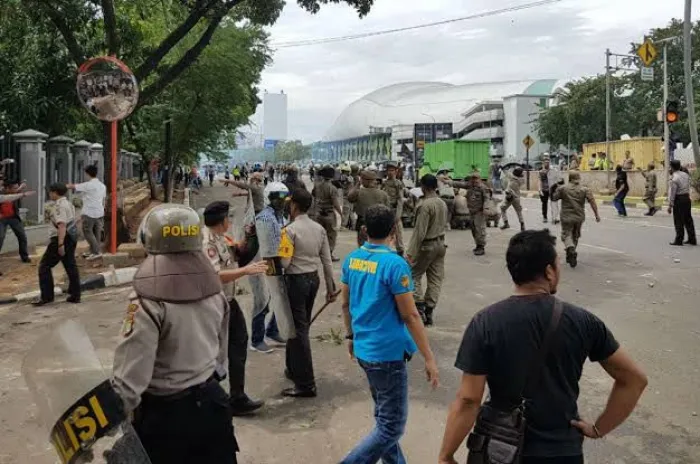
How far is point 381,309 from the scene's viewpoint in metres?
3.66

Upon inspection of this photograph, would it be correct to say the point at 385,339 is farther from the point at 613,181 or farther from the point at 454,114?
the point at 454,114

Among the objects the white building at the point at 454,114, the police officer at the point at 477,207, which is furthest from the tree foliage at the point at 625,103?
the police officer at the point at 477,207

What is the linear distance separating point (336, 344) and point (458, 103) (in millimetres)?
125630

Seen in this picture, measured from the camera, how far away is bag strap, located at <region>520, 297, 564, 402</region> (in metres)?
2.32

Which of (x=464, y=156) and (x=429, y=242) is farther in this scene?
(x=464, y=156)

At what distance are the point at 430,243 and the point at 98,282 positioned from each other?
546 cm

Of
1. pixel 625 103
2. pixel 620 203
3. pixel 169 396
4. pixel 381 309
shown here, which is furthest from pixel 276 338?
pixel 625 103

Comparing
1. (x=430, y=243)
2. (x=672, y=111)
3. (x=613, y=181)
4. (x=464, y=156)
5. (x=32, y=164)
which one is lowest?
(x=430, y=243)

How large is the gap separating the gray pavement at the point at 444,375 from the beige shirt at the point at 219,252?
0.97m

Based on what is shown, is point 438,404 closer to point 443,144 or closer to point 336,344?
point 336,344

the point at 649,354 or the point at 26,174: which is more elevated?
the point at 26,174

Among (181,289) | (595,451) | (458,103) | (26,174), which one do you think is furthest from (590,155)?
(458,103)

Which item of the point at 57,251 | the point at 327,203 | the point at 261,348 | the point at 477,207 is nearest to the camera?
the point at 261,348

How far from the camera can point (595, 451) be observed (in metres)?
4.32
